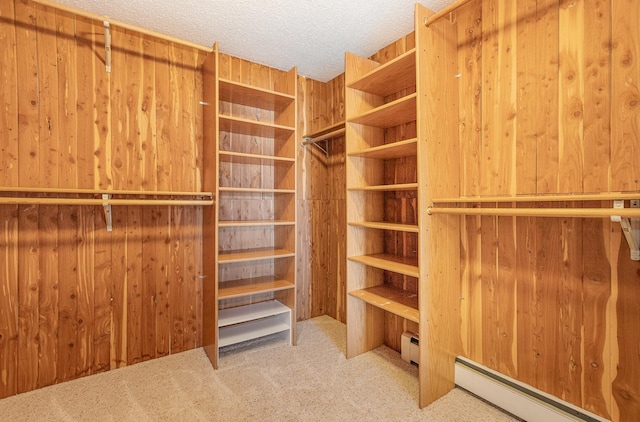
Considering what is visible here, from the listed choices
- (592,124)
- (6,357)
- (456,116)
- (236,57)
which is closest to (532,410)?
(592,124)

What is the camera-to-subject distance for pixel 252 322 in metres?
2.64

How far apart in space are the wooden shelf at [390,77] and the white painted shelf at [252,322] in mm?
1937

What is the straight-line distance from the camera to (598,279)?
4.61 ft

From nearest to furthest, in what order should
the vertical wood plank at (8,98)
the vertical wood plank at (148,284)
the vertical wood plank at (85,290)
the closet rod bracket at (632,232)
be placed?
1. the closet rod bracket at (632,232)
2. the vertical wood plank at (8,98)
3. the vertical wood plank at (85,290)
4. the vertical wood plank at (148,284)

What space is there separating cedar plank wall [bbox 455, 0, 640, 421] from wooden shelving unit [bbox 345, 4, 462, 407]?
150mm

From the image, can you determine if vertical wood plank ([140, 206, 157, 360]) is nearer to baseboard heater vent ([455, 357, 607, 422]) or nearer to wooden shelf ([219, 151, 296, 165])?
wooden shelf ([219, 151, 296, 165])

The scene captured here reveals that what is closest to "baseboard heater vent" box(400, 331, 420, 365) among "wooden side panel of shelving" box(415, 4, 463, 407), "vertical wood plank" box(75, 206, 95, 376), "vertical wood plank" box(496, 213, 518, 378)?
"wooden side panel of shelving" box(415, 4, 463, 407)

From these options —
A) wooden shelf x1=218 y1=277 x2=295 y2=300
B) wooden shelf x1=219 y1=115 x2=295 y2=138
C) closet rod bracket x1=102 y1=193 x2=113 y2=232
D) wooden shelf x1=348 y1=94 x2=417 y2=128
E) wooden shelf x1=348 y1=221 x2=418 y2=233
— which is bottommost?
wooden shelf x1=218 y1=277 x2=295 y2=300

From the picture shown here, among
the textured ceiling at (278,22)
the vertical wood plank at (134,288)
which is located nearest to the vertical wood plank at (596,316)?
the textured ceiling at (278,22)

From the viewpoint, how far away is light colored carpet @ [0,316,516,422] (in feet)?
5.56

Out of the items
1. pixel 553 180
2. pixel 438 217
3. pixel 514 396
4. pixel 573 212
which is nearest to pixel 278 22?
pixel 438 217

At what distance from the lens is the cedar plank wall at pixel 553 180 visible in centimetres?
133

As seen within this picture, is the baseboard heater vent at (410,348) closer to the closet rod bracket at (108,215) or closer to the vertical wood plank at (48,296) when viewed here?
the closet rod bracket at (108,215)

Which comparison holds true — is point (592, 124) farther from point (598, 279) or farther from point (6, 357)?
point (6, 357)
